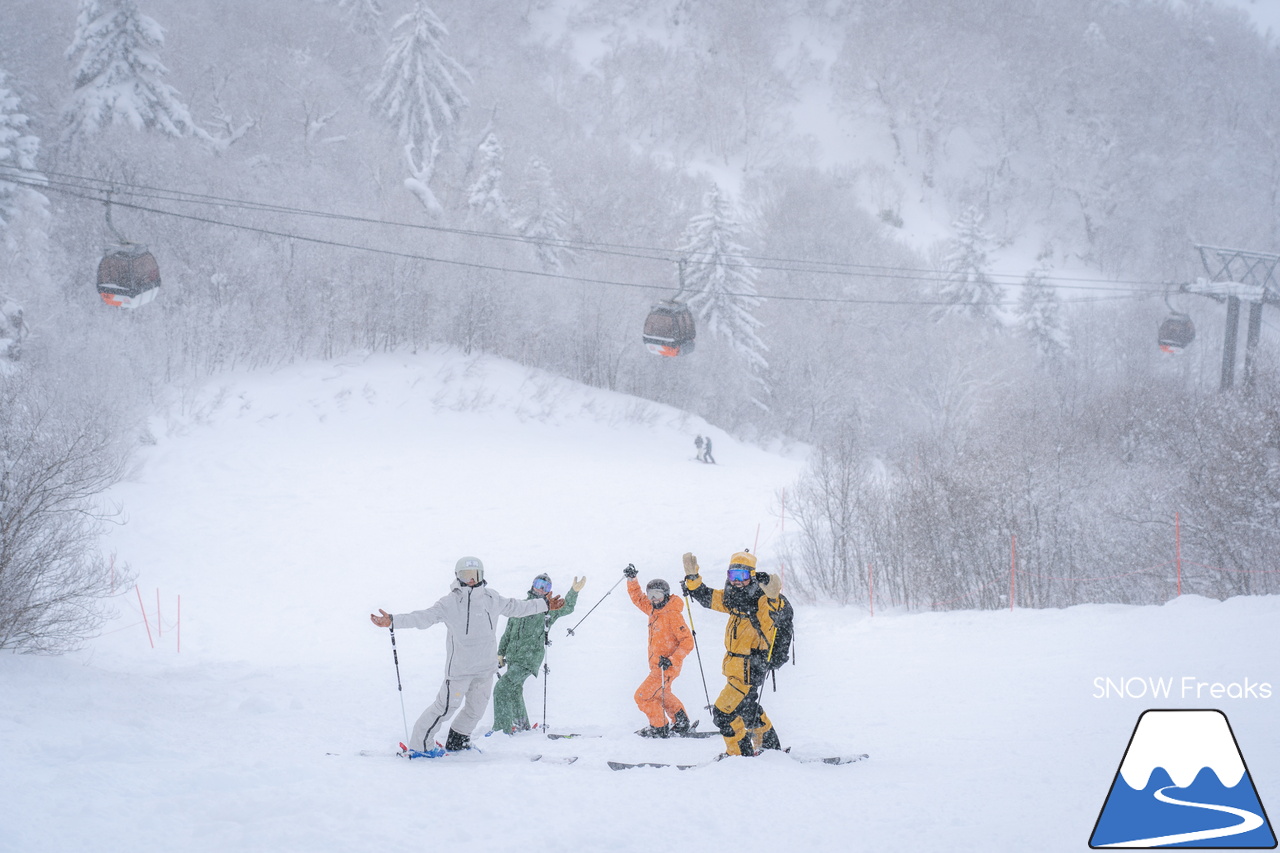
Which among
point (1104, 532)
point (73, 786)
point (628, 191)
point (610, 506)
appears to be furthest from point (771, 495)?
point (628, 191)

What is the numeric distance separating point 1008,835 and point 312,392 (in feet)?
92.5

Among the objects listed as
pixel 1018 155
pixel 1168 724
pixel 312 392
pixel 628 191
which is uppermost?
pixel 1018 155

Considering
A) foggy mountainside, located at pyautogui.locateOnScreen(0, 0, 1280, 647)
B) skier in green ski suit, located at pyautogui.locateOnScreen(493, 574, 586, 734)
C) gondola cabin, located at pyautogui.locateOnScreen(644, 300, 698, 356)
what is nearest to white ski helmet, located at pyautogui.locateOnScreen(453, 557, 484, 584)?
skier in green ski suit, located at pyautogui.locateOnScreen(493, 574, 586, 734)

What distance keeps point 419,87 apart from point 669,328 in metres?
33.2

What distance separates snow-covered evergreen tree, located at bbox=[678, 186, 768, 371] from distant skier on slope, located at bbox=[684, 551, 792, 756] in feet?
101

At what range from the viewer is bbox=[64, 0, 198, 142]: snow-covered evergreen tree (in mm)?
31516

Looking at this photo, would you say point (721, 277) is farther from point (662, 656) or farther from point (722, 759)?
point (722, 759)

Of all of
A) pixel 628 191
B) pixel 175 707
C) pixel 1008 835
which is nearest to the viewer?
pixel 1008 835

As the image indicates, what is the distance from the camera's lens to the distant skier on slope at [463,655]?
6.25 metres

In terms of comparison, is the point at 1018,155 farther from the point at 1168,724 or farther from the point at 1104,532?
the point at 1168,724

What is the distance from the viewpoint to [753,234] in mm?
64312

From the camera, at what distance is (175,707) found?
7438 mm

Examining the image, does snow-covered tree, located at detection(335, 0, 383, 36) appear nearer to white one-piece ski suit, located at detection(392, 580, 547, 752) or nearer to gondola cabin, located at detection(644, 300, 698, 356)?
gondola cabin, located at detection(644, 300, 698, 356)

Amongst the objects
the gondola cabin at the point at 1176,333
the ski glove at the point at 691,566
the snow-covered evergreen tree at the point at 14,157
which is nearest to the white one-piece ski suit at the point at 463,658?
the ski glove at the point at 691,566
